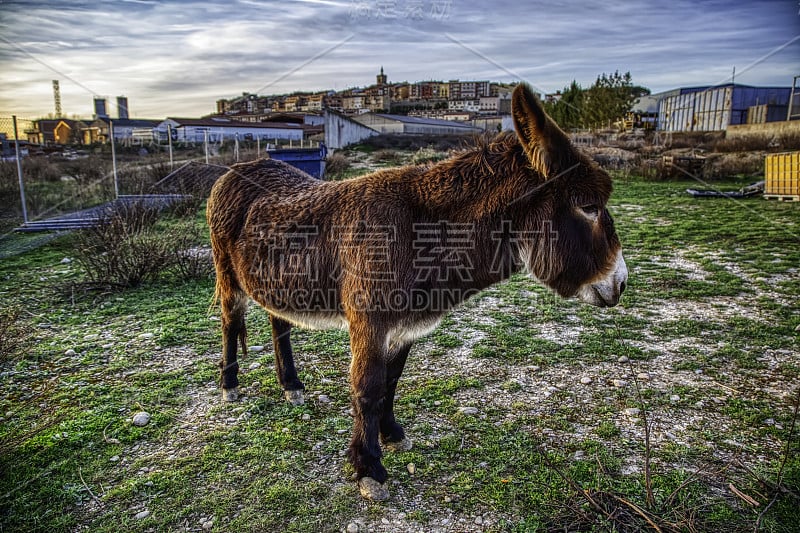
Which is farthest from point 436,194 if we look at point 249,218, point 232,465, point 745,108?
point 745,108

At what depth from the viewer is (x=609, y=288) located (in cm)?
293

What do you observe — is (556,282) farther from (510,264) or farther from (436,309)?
(436,309)

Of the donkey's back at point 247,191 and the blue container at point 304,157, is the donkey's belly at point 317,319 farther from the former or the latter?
the blue container at point 304,157

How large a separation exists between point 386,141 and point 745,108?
33.0 metres

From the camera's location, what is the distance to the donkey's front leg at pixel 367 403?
295cm

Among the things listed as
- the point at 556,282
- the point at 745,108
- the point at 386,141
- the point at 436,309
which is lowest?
the point at 436,309

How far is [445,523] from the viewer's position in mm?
2838

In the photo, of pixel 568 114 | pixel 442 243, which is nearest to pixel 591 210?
pixel 442 243

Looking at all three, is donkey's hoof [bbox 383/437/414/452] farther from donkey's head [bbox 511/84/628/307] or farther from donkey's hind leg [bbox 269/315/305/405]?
donkey's head [bbox 511/84/628/307]

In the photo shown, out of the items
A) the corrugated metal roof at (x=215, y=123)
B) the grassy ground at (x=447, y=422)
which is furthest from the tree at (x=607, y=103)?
the grassy ground at (x=447, y=422)

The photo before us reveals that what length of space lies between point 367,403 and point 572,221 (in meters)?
1.81

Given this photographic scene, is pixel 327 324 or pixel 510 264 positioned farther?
pixel 327 324

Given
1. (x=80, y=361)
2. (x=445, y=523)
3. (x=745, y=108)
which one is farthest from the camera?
(x=745, y=108)

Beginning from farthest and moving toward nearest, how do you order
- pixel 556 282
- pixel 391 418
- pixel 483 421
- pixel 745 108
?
pixel 745 108
pixel 483 421
pixel 391 418
pixel 556 282
